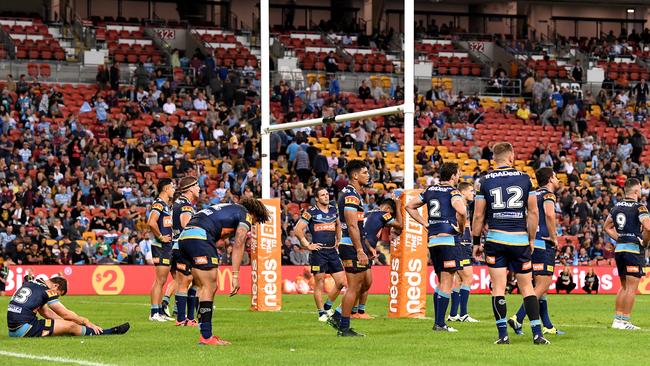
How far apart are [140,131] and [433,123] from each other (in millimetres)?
11348

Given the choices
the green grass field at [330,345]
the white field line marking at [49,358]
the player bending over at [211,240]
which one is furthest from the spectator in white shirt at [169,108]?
the white field line marking at [49,358]

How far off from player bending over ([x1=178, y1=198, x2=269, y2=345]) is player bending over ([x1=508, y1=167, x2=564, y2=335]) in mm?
4090

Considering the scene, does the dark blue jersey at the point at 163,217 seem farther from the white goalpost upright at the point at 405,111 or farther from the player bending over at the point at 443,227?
the player bending over at the point at 443,227

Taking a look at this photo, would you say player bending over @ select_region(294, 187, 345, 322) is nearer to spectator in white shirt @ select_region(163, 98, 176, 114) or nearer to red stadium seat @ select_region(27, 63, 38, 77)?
spectator in white shirt @ select_region(163, 98, 176, 114)

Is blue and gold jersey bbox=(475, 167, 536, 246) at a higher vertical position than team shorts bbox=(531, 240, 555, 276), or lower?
higher

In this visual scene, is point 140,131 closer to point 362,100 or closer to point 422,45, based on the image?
point 362,100

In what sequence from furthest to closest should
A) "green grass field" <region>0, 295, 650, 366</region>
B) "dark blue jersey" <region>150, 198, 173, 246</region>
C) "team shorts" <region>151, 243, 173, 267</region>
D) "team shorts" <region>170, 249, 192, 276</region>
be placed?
1. "team shorts" <region>151, 243, 173, 267</region>
2. "dark blue jersey" <region>150, 198, 173, 246</region>
3. "team shorts" <region>170, 249, 192, 276</region>
4. "green grass field" <region>0, 295, 650, 366</region>

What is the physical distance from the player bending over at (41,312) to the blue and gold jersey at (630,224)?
25.8 ft

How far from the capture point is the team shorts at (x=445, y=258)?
1905 centimetres

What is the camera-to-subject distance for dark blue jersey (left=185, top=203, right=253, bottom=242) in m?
15.9

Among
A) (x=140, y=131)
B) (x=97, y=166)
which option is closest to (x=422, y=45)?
(x=140, y=131)

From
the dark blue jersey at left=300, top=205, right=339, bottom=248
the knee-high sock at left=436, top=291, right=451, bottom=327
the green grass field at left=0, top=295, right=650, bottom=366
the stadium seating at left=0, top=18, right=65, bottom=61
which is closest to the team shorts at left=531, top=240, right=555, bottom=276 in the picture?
the green grass field at left=0, top=295, right=650, bottom=366

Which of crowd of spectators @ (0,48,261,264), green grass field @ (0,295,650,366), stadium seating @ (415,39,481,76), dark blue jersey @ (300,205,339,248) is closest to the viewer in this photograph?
green grass field @ (0,295,650,366)

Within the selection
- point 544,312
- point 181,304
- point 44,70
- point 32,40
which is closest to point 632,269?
point 544,312
